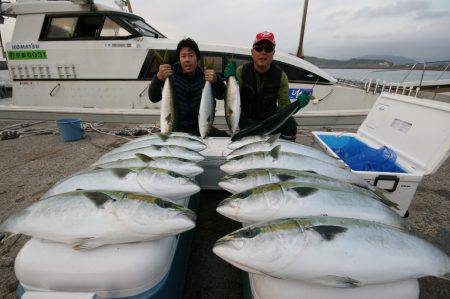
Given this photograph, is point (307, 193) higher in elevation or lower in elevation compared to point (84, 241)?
higher

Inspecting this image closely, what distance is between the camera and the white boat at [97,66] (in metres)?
7.30

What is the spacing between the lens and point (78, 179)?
1.95 m

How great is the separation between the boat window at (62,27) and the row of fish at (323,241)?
858 centimetres

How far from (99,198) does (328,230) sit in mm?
1462

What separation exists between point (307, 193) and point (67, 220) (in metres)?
1.61

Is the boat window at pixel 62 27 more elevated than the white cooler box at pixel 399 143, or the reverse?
the boat window at pixel 62 27

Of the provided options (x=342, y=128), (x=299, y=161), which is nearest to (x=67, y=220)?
(x=299, y=161)

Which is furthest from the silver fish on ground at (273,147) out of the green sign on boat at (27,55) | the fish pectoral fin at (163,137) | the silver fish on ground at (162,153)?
the green sign on boat at (27,55)

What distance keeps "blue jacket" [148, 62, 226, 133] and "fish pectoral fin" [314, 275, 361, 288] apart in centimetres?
318

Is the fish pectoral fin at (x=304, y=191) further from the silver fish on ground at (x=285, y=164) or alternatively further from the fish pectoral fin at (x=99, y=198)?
the fish pectoral fin at (x=99, y=198)

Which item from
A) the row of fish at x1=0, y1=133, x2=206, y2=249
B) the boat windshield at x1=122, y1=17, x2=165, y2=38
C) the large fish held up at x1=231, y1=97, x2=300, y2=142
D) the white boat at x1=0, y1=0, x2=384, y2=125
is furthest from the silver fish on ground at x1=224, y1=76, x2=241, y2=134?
the boat windshield at x1=122, y1=17, x2=165, y2=38

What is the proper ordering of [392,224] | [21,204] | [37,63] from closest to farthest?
1. [392,224]
2. [21,204]
3. [37,63]

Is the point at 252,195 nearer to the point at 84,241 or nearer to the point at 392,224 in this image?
the point at 392,224

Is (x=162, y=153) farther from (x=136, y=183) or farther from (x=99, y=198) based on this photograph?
(x=99, y=198)
